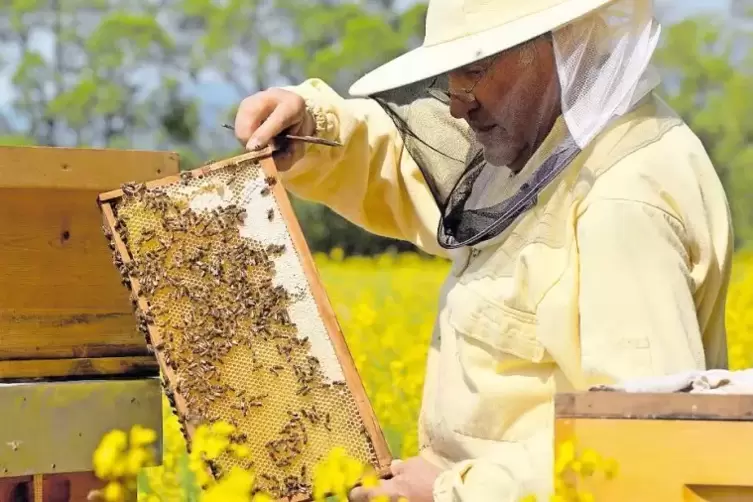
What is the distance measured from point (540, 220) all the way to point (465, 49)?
0.49 m

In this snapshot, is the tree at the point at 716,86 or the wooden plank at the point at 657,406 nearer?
the wooden plank at the point at 657,406

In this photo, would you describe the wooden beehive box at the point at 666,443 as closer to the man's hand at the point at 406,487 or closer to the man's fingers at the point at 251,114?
the man's hand at the point at 406,487

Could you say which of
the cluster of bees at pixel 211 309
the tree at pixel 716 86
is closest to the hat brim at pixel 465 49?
the cluster of bees at pixel 211 309

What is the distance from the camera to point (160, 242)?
2.83 meters

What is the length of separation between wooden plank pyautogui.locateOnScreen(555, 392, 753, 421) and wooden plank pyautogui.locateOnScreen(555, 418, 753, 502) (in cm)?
1

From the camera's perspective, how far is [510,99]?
2883 millimetres

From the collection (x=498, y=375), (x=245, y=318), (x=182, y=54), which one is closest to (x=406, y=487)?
(x=498, y=375)

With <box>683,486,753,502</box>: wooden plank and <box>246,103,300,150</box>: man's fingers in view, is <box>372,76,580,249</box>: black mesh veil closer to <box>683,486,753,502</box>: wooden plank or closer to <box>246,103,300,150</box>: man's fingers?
<box>246,103,300,150</box>: man's fingers

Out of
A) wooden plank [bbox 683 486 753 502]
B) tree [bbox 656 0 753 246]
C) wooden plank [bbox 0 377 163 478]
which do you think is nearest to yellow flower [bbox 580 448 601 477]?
wooden plank [bbox 683 486 753 502]

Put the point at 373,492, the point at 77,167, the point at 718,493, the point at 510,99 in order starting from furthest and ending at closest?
the point at 77,167 < the point at 510,99 < the point at 373,492 < the point at 718,493

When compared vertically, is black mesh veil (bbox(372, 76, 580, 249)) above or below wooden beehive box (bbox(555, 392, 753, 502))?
above

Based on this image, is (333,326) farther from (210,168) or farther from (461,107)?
(461,107)

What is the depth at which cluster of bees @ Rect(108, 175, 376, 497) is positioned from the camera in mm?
2670

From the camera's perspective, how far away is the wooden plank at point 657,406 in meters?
1.81
